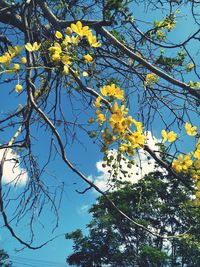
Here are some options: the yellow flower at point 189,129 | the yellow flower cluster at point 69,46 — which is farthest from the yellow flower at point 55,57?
the yellow flower at point 189,129

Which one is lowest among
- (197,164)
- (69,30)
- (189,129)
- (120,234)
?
(197,164)

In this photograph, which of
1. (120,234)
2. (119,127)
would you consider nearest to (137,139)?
(119,127)

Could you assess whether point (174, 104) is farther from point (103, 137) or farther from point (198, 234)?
point (198, 234)

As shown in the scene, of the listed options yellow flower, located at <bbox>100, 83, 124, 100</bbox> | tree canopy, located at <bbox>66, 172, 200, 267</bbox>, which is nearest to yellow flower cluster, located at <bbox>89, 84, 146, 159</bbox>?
yellow flower, located at <bbox>100, 83, 124, 100</bbox>

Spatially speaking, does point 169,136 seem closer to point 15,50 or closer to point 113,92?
point 113,92

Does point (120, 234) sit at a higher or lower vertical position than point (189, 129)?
higher

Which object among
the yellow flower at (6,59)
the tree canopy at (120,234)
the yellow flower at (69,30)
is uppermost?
the tree canopy at (120,234)

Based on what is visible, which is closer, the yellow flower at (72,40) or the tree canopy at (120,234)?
the yellow flower at (72,40)

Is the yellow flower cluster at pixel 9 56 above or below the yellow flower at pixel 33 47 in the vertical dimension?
below

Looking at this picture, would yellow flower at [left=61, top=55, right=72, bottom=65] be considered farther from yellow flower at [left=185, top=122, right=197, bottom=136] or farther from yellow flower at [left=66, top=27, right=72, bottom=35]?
yellow flower at [left=185, top=122, right=197, bottom=136]

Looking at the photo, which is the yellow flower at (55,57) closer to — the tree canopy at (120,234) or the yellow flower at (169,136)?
the yellow flower at (169,136)

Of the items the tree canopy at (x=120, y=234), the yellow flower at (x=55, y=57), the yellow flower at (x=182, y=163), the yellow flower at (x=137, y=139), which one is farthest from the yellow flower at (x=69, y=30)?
the tree canopy at (x=120, y=234)

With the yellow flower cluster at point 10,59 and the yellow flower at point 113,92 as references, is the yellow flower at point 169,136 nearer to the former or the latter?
the yellow flower at point 113,92

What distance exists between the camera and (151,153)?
5.92 feet
